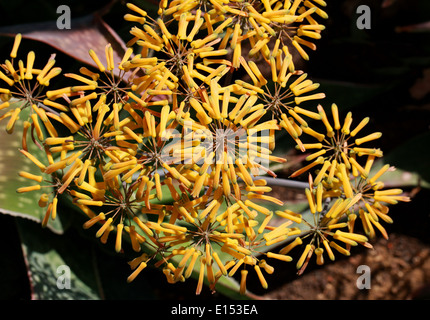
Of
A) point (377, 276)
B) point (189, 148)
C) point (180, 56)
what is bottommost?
point (377, 276)

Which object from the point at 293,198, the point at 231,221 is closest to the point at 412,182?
the point at 293,198

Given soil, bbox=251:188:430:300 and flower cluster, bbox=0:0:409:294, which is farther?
soil, bbox=251:188:430:300

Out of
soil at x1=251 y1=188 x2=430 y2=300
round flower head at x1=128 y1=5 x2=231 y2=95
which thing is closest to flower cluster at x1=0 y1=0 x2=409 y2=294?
round flower head at x1=128 y1=5 x2=231 y2=95

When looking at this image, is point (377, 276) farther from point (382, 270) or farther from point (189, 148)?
point (189, 148)

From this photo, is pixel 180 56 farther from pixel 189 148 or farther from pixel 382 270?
pixel 382 270

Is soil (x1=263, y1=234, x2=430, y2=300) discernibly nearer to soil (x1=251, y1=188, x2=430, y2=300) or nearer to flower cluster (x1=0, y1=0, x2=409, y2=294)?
soil (x1=251, y1=188, x2=430, y2=300)

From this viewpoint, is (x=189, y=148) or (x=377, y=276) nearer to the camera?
(x=189, y=148)

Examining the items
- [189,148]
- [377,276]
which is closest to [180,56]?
[189,148]

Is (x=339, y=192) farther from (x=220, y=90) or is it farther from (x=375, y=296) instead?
(x=375, y=296)

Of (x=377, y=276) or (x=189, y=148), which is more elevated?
(x=189, y=148)

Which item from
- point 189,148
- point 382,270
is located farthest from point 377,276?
point 189,148

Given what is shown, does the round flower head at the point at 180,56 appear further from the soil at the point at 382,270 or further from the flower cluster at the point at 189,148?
the soil at the point at 382,270
